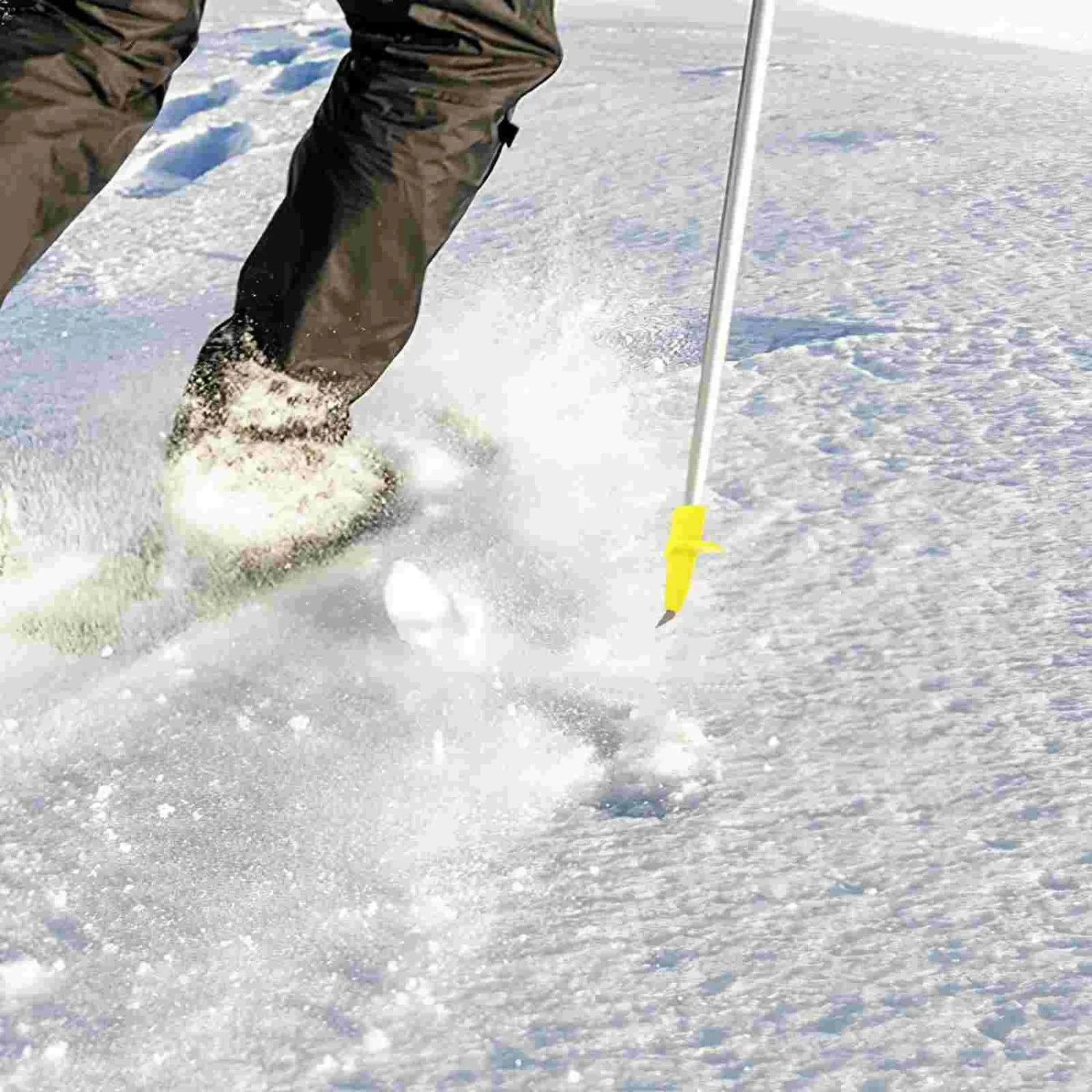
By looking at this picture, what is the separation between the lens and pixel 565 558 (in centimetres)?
142

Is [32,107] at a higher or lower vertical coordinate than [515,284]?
higher

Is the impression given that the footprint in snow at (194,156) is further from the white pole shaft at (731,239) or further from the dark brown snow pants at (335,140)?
the white pole shaft at (731,239)

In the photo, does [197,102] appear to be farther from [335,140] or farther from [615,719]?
[615,719]

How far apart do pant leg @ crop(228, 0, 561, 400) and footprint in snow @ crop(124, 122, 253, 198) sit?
5.12ft

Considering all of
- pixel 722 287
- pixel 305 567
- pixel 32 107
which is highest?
pixel 32 107

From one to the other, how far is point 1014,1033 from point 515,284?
1.48 meters

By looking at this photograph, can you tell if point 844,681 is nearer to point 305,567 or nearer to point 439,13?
point 305,567

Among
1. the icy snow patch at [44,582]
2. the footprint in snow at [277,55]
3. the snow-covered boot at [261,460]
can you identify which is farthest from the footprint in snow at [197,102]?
the icy snow patch at [44,582]

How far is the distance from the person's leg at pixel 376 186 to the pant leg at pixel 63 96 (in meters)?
0.18

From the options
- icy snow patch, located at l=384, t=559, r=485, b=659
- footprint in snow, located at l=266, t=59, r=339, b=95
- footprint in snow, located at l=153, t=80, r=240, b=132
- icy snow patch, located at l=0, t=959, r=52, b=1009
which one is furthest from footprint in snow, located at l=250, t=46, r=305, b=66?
icy snow patch, located at l=0, t=959, r=52, b=1009

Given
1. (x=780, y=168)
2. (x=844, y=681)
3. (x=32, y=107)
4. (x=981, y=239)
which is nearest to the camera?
(x=844, y=681)

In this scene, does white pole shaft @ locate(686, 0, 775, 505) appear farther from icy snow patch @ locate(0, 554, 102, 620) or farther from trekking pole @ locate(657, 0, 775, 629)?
icy snow patch @ locate(0, 554, 102, 620)

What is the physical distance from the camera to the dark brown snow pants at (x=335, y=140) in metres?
1.27

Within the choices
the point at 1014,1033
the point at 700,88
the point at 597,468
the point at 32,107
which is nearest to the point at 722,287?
the point at 597,468
